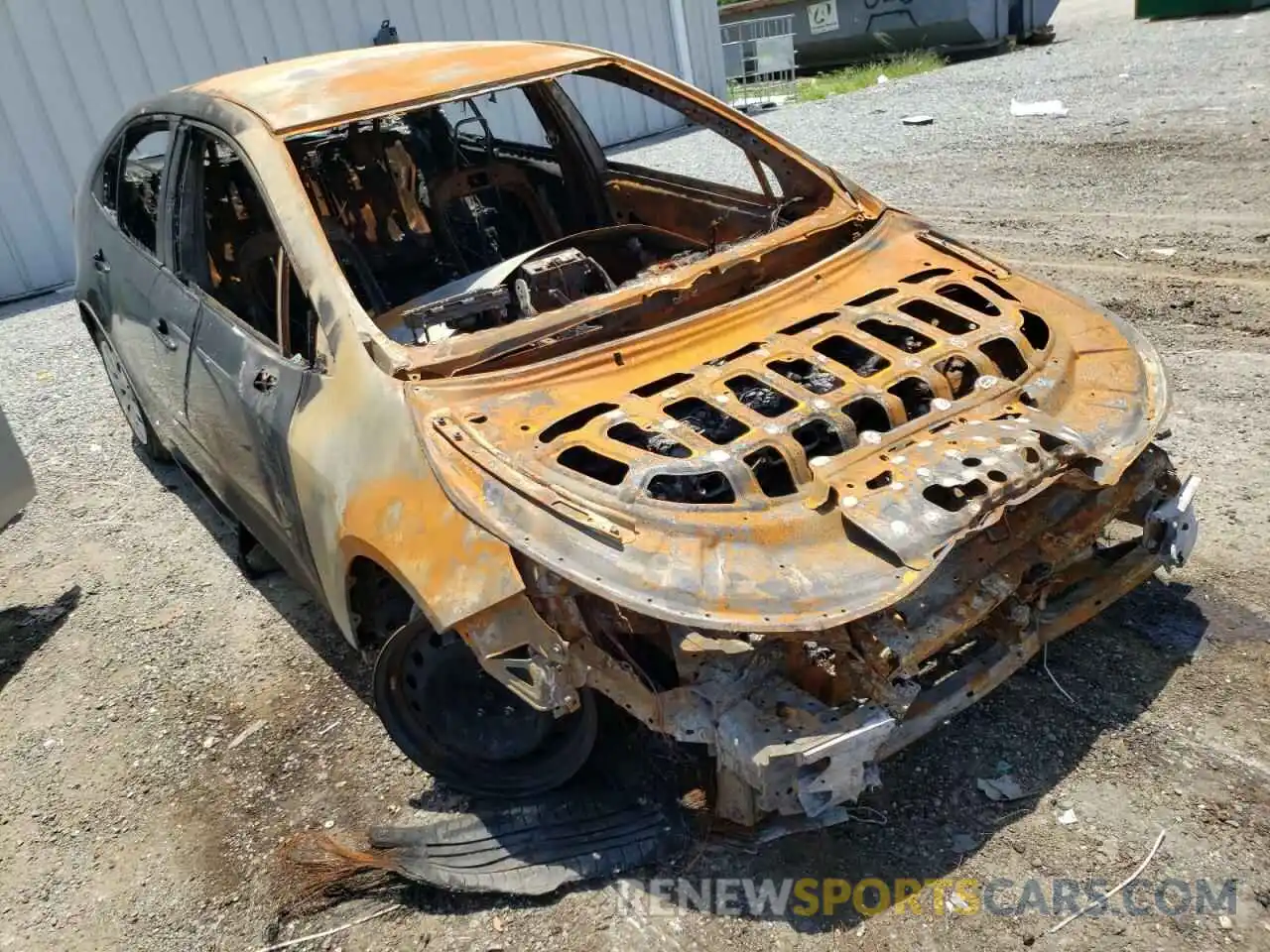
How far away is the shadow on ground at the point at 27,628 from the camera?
3.84 m

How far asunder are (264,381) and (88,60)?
784 centimetres

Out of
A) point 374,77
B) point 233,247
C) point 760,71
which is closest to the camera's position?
point 374,77

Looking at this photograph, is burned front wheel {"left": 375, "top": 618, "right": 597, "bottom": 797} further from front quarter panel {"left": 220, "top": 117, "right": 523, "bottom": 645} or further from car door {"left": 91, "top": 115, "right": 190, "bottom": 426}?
car door {"left": 91, "top": 115, "right": 190, "bottom": 426}

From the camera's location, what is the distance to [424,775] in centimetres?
297

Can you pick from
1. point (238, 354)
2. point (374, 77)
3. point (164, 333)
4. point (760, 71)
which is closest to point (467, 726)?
point (238, 354)

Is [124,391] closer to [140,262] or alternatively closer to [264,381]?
[140,262]

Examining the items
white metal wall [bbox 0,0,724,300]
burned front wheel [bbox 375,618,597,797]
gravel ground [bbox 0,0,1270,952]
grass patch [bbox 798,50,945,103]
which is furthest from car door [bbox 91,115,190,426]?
grass patch [bbox 798,50,945,103]

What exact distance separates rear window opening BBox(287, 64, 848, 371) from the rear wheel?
52.2 inches

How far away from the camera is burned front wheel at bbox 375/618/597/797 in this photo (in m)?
2.71

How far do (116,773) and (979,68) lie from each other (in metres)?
14.0

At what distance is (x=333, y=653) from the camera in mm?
3580

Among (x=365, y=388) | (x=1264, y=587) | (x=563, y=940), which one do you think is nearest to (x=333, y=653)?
(x=365, y=388)

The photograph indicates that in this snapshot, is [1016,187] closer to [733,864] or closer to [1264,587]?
[1264,587]

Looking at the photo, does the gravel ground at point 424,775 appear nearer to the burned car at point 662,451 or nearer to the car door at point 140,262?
the burned car at point 662,451
